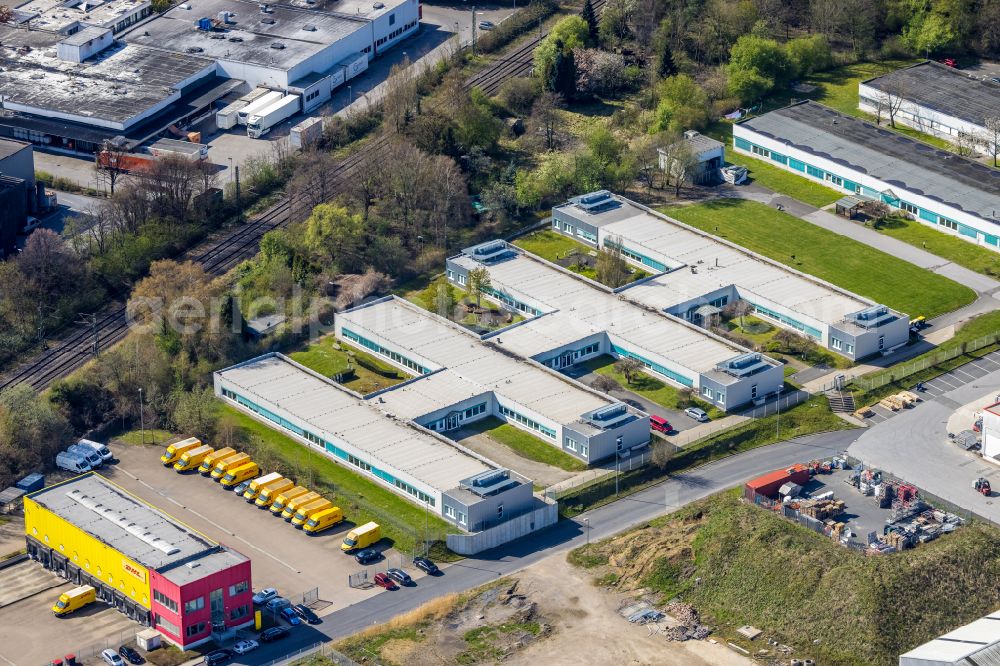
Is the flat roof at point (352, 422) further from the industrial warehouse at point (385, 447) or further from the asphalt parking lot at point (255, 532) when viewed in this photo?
the asphalt parking lot at point (255, 532)

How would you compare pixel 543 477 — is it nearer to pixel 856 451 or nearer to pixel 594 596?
pixel 594 596

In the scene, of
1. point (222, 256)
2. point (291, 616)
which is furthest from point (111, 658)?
point (222, 256)

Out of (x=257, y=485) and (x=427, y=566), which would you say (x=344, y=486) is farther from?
(x=427, y=566)

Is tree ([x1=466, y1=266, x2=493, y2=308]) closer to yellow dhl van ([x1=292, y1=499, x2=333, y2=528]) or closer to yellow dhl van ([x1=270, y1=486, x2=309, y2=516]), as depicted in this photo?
yellow dhl van ([x1=270, y1=486, x2=309, y2=516])

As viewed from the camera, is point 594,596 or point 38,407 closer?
point 594,596

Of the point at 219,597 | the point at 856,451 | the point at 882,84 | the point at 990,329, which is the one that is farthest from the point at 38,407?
the point at 882,84

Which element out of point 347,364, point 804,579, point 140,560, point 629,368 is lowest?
point 347,364
